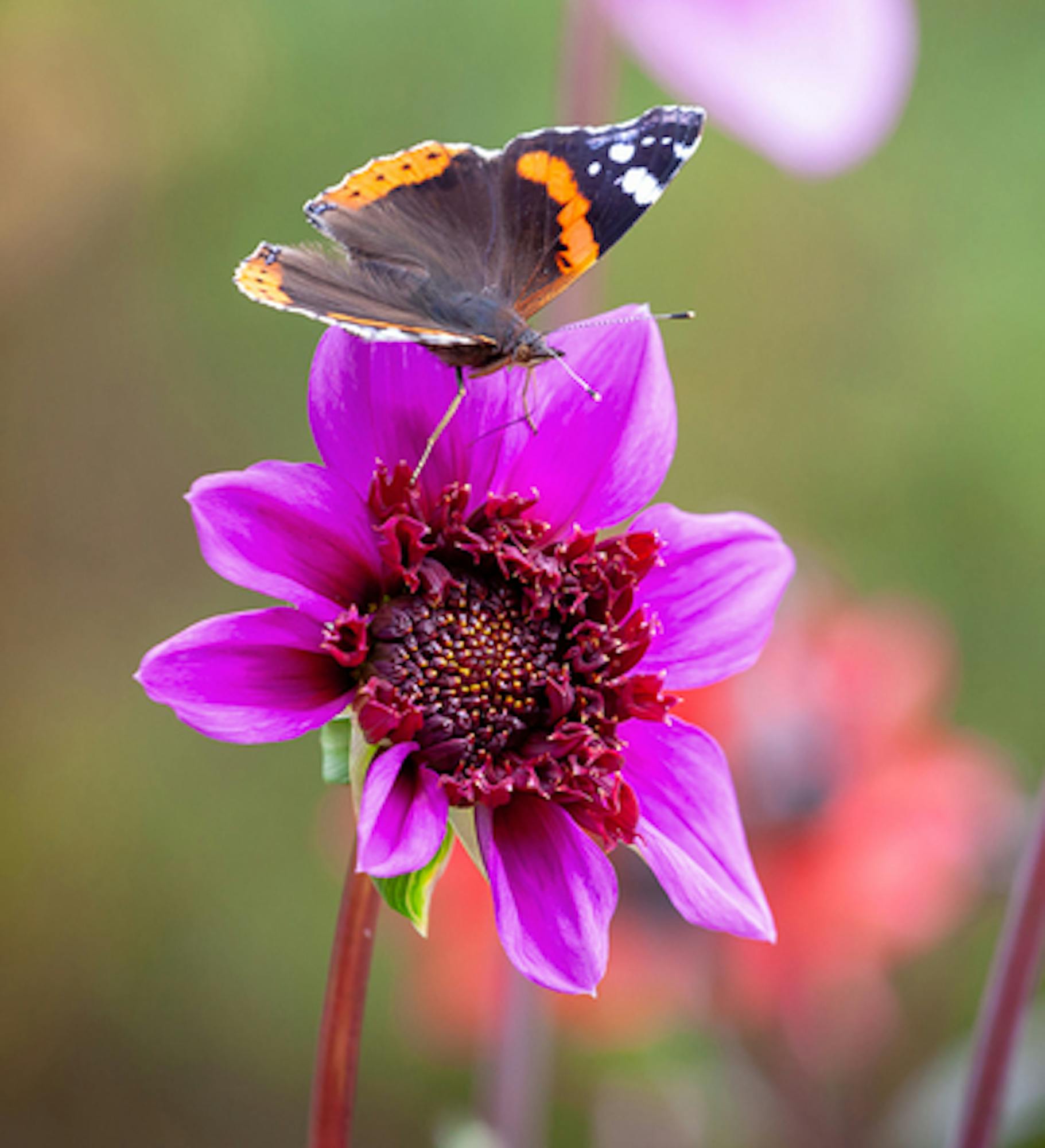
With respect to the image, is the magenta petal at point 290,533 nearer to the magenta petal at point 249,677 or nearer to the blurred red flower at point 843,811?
the magenta petal at point 249,677

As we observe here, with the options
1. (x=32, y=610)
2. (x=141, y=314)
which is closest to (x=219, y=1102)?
(x=32, y=610)

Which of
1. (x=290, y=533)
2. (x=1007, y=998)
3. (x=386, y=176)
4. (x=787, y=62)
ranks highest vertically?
(x=787, y=62)

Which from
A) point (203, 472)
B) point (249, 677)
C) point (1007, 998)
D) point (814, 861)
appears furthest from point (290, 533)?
point (203, 472)

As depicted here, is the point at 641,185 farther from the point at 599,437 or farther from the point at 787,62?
the point at 787,62

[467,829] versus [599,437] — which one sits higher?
[599,437]

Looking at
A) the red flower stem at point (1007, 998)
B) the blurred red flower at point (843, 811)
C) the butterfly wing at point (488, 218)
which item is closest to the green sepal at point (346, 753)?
the butterfly wing at point (488, 218)

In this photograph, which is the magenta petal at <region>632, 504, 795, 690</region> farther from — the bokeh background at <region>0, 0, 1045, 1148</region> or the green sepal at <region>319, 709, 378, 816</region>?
the bokeh background at <region>0, 0, 1045, 1148</region>

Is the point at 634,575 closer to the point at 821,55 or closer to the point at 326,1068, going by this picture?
the point at 326,1068
